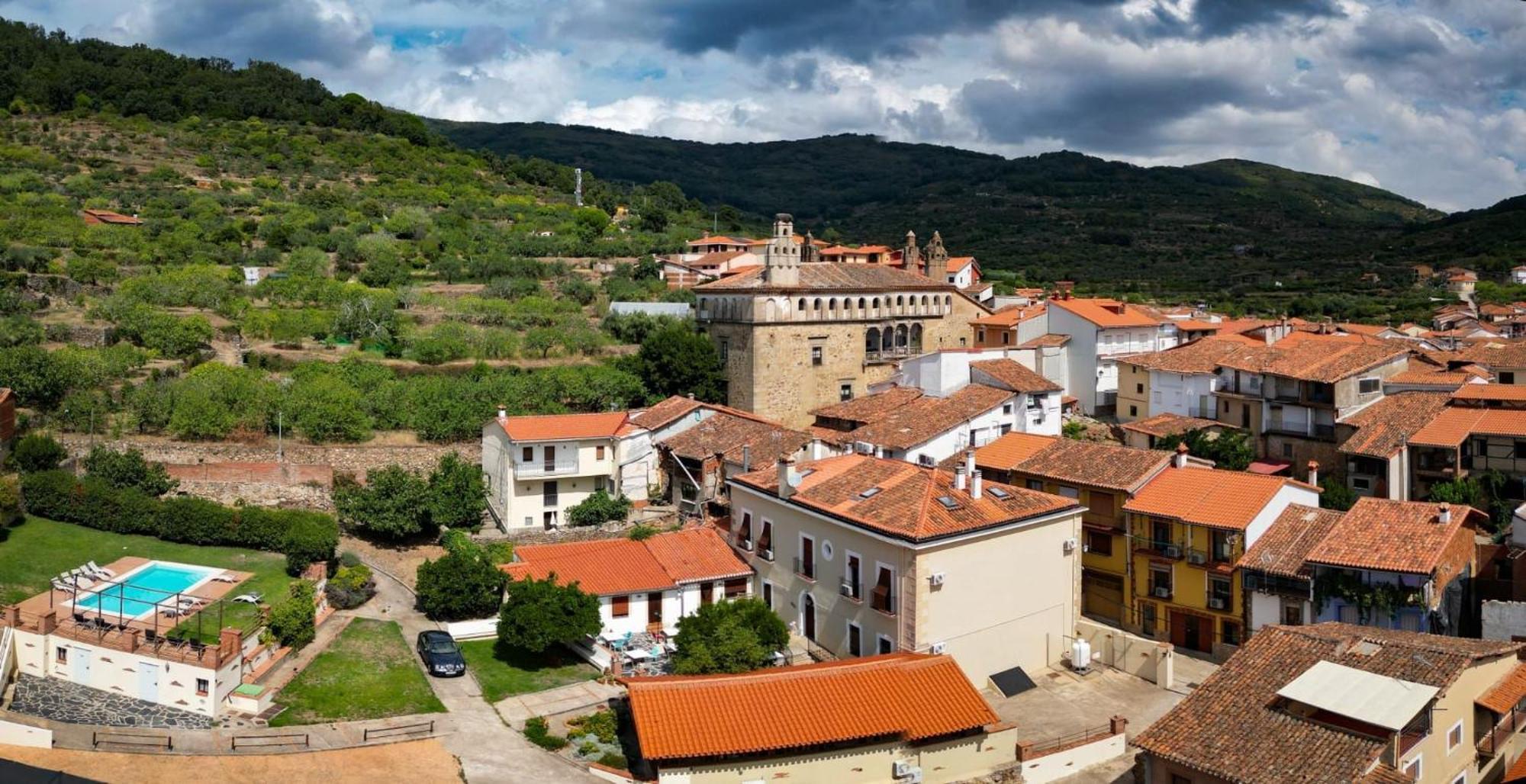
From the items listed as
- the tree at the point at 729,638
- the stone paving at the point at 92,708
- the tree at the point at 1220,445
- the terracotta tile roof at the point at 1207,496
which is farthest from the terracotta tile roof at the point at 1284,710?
the stone paving at the point at 92,708

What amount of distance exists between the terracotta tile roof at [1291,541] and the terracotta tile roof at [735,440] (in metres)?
12.6

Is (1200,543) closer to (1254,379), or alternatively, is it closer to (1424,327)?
(1254,379)

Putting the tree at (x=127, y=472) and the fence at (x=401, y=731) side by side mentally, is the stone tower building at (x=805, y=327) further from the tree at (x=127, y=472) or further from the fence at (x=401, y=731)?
the fence at (x=401, y=731)

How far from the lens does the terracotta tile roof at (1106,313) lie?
142 feet

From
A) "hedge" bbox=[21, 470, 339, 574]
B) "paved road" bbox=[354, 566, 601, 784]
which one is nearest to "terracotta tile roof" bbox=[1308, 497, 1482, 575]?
"paved road" bbox=[354, 566, 601, 784]

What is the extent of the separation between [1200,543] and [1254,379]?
12229 millimetres

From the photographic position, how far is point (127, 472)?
30875mm

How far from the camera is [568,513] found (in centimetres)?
3356

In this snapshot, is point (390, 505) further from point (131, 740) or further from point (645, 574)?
point (131, 740)

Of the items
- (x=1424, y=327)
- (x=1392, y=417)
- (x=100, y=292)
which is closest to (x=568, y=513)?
(x=1392, y=417)

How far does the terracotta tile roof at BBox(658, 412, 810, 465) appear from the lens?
32.4 metres

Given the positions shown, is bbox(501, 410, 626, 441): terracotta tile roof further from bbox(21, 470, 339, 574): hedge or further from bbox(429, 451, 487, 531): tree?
bbox(21, 470, 339, 574): hedge

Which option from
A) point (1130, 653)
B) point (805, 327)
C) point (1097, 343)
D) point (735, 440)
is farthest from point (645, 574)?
point (1097, 343)

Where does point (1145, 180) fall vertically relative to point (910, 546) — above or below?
above
